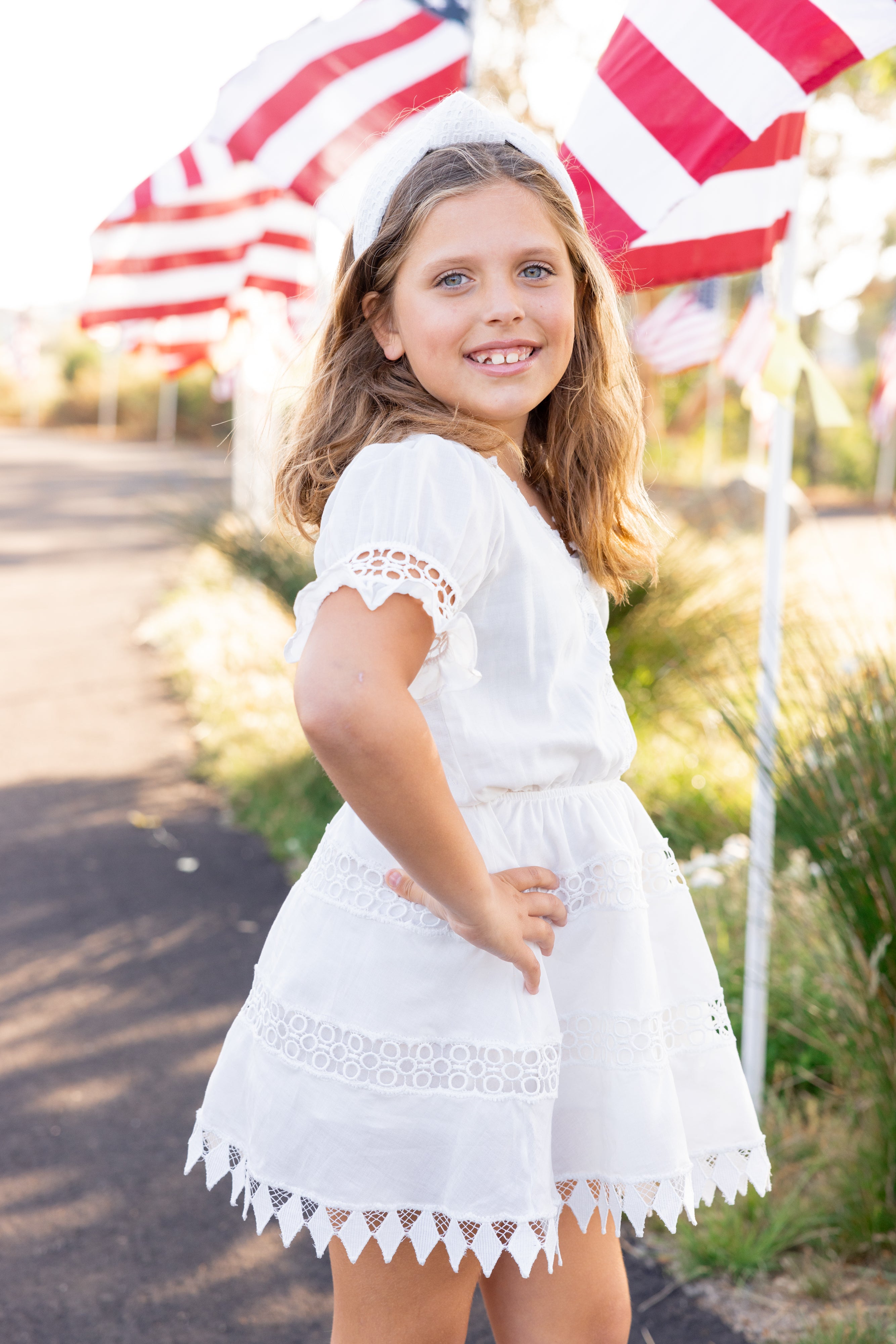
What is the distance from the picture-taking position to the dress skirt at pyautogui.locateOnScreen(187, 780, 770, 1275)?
1296mm

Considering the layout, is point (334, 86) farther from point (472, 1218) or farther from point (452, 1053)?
point (472, 1218)

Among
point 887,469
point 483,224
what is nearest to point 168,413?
point 887,469

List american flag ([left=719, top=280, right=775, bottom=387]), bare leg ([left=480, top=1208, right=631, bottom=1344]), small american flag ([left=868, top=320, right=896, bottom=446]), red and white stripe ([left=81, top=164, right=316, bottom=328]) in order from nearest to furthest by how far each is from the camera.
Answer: bare leg ([left=480, top=1208, right=631, bottom=1344]) < red and white stripe ([left=81, top=164, right=316, bottom=328]) < american flag ([left=719, top=280, right=775, bottom=387]) < small american flag ([left=868, top=320, right=896, bottom=446])

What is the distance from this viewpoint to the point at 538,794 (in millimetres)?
1423

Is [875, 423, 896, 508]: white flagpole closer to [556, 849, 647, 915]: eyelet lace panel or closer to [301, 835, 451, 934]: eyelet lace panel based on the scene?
[556, 849, 647, 915]: eyelet lace panel

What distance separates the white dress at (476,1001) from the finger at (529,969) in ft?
0.04

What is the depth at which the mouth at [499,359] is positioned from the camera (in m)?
1.37

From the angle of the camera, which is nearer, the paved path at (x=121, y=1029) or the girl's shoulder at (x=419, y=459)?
the girl's shoulder at (x=419, y=459)

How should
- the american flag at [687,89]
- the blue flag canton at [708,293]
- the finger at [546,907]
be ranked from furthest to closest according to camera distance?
the blue flag canton at [708,293], the american flag at [687,89], the finger at [546,907]

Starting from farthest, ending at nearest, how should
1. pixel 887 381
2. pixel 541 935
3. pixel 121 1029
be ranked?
1. pixel 887 381
2. pixel 121 1029
3. pixel 541 935

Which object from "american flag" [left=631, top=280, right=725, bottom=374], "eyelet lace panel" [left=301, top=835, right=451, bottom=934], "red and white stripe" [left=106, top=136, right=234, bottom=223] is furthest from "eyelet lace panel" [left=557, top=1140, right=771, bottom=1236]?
"american flag" [left=631, top=280, right=725, bottom=374]

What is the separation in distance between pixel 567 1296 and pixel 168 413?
35.9 meters

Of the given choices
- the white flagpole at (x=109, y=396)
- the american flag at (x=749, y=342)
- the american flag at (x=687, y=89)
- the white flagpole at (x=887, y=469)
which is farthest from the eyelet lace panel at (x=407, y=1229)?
the white flagpole at (x=109, y=396)

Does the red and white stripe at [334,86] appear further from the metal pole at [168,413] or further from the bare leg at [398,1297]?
the metal pole at [168,413]
